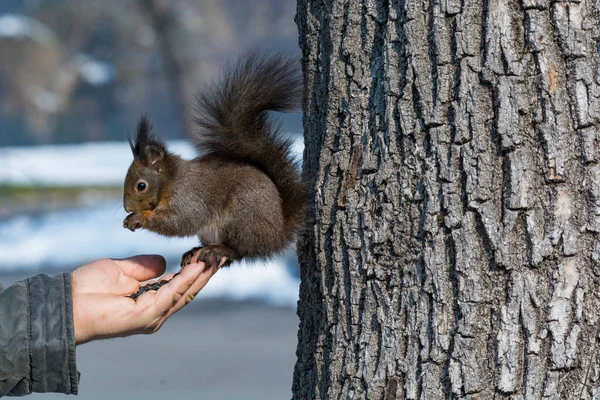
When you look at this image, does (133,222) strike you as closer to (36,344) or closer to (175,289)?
(175,289)

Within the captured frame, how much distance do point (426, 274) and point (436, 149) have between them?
0.74 ft

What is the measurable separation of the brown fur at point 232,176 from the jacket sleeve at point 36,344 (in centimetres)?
48

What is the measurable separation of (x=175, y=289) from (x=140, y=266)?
0.80 ft

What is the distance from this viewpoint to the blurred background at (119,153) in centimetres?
459

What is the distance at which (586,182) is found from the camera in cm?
152

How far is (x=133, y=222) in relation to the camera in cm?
237

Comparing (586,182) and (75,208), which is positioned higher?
(75,208)

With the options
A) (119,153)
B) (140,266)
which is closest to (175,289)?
(140,266)

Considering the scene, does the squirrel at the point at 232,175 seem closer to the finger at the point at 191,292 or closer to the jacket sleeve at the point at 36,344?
the finger at the point at 191,292

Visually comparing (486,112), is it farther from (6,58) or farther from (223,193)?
(6,58)

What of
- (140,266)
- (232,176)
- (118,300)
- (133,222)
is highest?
(232,176)

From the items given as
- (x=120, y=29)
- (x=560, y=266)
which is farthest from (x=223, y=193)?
(x=120, y=29)

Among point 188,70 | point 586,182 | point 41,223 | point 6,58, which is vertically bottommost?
point 586,182

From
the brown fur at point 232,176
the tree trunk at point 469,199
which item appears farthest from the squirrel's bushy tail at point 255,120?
the tree trunk at point 469,199
